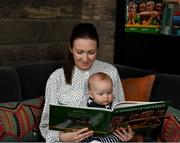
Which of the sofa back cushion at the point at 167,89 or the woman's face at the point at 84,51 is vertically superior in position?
the woman's face at the point at 84,51

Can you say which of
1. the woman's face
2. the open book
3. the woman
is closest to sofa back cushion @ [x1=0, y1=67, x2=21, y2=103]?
the woman

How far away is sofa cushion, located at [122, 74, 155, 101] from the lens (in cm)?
240

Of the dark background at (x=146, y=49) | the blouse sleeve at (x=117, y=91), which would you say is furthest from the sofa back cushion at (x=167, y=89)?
the dark background at (x=146, y=49)

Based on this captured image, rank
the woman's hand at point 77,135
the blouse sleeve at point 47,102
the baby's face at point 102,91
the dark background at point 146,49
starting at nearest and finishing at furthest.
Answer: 1. the woman's hand at point 77,135
2. the baby's face at point 102,91
3. the blouse sleeve at point 47,102
4. the dark background at point 146,49

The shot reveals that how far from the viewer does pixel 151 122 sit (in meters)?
1.85

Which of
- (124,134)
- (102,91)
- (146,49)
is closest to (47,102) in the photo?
(102,91)

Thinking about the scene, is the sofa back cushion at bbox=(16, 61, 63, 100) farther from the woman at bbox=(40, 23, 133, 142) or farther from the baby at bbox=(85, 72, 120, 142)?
the baby at bbox=(85, 72, 120, 142)

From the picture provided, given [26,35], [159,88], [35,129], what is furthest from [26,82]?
[159,88]

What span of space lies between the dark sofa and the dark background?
1.45 feet

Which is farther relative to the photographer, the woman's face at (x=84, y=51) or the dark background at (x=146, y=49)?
the dark background at (x=146, y=49)

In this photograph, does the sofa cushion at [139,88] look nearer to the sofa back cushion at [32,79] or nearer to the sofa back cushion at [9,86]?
the sofa back cushion at [32,79]

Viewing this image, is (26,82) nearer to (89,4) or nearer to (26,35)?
(26,35)

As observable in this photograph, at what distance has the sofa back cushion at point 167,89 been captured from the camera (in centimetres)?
232

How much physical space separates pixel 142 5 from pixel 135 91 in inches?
35.4
